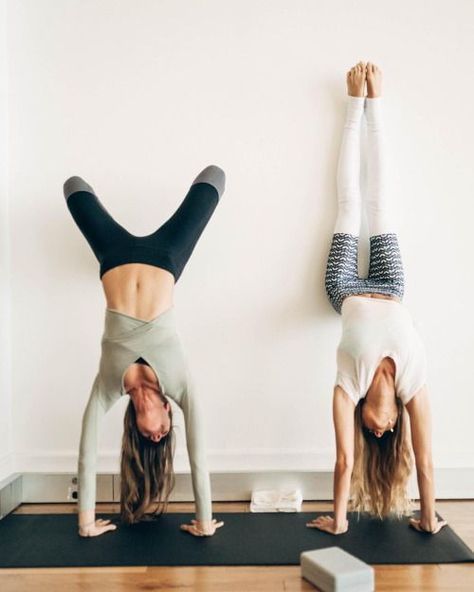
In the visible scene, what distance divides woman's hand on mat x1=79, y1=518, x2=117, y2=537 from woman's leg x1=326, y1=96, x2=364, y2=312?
57.6 inches

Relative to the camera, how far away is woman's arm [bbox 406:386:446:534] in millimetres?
2686

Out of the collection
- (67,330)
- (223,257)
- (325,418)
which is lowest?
(325,418)

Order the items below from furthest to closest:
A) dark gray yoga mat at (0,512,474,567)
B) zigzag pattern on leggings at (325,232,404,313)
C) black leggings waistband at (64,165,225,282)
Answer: zigzag pattern on leggings at (325,232,404,313)
black leggings waistband at (64,165,225,282)
dark gray yoga mat at (0,512,474,567)

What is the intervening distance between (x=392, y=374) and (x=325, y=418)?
0.59 metres

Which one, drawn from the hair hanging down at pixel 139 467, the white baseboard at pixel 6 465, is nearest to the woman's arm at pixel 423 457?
the hair hanging down at pixel 139 467

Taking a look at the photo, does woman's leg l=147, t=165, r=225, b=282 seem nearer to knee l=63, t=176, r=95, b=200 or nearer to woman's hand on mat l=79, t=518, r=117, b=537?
knee l=63, t=176, r=95, b=200

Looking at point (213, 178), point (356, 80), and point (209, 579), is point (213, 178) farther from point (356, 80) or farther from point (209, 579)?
point (209, 579)

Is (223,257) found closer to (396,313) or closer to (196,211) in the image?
(196,211)

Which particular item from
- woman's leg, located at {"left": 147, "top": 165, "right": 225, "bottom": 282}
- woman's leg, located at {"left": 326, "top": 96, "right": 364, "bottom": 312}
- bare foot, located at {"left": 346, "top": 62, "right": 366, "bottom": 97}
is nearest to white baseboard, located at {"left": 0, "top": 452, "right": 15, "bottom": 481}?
woman's leg, located at {"left": 147, "top": 165, "right": 225, "bottom": 282}

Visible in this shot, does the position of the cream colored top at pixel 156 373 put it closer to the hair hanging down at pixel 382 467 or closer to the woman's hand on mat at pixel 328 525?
the woman's hand on mat at pixel 328 525

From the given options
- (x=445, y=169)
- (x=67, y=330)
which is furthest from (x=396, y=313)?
(x=67, y=330)

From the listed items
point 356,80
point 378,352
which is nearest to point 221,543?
point 378,352

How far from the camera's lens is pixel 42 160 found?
3238mm

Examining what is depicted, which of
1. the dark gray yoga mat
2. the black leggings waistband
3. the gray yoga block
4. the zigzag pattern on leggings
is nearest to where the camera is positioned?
the gray yoga block
